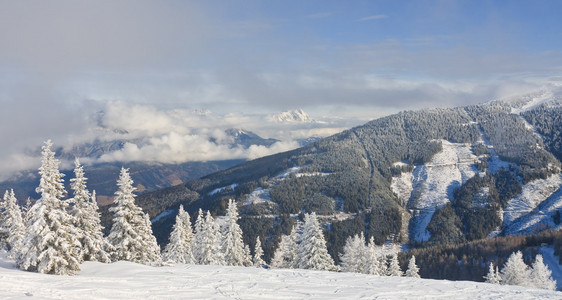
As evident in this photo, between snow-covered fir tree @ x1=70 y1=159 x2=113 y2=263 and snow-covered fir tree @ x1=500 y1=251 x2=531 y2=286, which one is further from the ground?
snow-covered fir tree @ x1=70 y1=159 x2=113 y2=263

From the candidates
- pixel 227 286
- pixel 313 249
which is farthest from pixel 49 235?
pixel 313 249

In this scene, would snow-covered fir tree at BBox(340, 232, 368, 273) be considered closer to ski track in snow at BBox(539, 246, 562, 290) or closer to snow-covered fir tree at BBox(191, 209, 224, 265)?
snow-covered fir tree at BBox(191, 209, 224, 265)

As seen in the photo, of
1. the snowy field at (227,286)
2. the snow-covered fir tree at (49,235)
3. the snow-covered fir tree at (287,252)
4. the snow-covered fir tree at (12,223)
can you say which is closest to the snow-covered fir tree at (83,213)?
the snow-covered fir tree at (49,235)

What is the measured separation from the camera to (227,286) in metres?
21.4

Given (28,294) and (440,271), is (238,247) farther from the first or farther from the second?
(440,271)

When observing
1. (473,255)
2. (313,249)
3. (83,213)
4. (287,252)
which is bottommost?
(473,255)

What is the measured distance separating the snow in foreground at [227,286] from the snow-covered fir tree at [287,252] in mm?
34916

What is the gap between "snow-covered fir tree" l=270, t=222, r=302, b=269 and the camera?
2609 inches

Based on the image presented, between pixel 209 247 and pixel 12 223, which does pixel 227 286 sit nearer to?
pixel 209 247

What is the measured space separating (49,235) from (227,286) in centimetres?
1306

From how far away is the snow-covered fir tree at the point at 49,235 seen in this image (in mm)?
24000

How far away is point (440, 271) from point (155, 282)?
389 ft

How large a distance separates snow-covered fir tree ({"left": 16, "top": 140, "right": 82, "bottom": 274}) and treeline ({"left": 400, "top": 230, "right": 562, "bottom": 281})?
113386 millimetres

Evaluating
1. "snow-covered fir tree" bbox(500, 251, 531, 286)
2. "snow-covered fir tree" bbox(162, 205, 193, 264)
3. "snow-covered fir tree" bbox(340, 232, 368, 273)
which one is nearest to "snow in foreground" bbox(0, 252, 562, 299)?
"snow-covered fir tree" bbox(162, 205, 193, 264)
